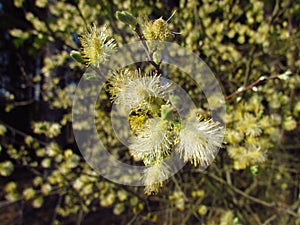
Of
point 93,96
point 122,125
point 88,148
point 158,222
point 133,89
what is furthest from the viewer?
point 158,222

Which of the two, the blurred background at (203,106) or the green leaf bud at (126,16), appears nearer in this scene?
the green leaf bud at (126,16)

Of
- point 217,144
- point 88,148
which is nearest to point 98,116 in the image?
point 88,148

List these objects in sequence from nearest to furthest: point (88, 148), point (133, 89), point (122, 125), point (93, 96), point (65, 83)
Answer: point (133, 89) < point (122, 125) < point (93, 96) < point (88, 148) < point (65, 83)

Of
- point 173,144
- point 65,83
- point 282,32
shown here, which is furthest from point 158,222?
point 173,144

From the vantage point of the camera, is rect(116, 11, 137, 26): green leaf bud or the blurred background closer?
rect(116, 11, 137, 26): green leaf bud

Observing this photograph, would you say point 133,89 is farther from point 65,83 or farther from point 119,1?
point 65,83

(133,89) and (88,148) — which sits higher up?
(133,89)

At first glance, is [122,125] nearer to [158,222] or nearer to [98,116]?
[98,116]

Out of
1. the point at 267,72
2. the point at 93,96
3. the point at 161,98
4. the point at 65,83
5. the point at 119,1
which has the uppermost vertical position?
the point at 119,1

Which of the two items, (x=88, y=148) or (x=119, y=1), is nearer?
(x=119, y=1)

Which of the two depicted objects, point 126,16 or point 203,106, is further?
point 203,106
